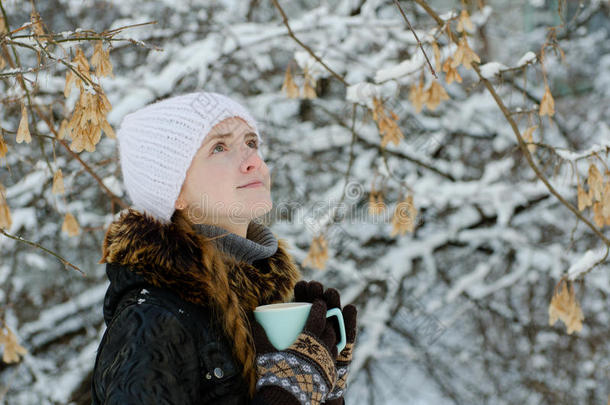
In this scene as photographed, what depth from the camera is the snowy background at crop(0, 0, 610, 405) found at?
160 inches

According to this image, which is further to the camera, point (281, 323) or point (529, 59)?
point (529, 59)

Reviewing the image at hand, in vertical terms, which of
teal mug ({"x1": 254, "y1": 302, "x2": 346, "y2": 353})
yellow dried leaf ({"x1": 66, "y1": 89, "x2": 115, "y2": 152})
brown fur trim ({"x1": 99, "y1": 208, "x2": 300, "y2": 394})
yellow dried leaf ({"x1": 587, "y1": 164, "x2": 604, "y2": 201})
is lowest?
teal mug ({"x1": 254, "y1": 302, "x2": 346, "y2": 353})

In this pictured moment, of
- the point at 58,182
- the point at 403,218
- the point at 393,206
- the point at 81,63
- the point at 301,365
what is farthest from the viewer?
the point at 393,206

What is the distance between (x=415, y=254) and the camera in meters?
4.39

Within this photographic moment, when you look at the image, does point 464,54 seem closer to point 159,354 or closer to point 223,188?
point 223,188

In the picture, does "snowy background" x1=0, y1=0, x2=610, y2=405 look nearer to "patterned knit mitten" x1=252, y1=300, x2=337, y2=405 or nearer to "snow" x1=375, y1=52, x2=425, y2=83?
"snow" x1=375, y1=52, x2=425, y2=83

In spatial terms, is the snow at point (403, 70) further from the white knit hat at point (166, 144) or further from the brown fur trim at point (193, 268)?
the brown fur trim at point (193, 268)

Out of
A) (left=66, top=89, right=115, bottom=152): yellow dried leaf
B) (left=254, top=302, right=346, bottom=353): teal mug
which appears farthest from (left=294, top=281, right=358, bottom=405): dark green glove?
(left=66, top=89, right=115, bottom=152): yellow dried leaf

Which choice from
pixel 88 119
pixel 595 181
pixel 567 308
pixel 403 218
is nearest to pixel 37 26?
pixel 88 119

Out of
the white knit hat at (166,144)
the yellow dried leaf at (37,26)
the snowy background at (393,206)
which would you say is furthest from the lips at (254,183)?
the snowy background at (393,206)

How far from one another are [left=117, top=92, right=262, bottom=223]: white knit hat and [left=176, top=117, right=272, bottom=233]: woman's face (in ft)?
0.10

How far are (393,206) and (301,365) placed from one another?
122 inches

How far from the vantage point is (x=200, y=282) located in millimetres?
1262

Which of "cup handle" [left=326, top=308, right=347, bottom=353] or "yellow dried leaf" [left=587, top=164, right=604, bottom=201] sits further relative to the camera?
"yellow dried leaf" [left=587, top=164, right=604, bottom=201]
